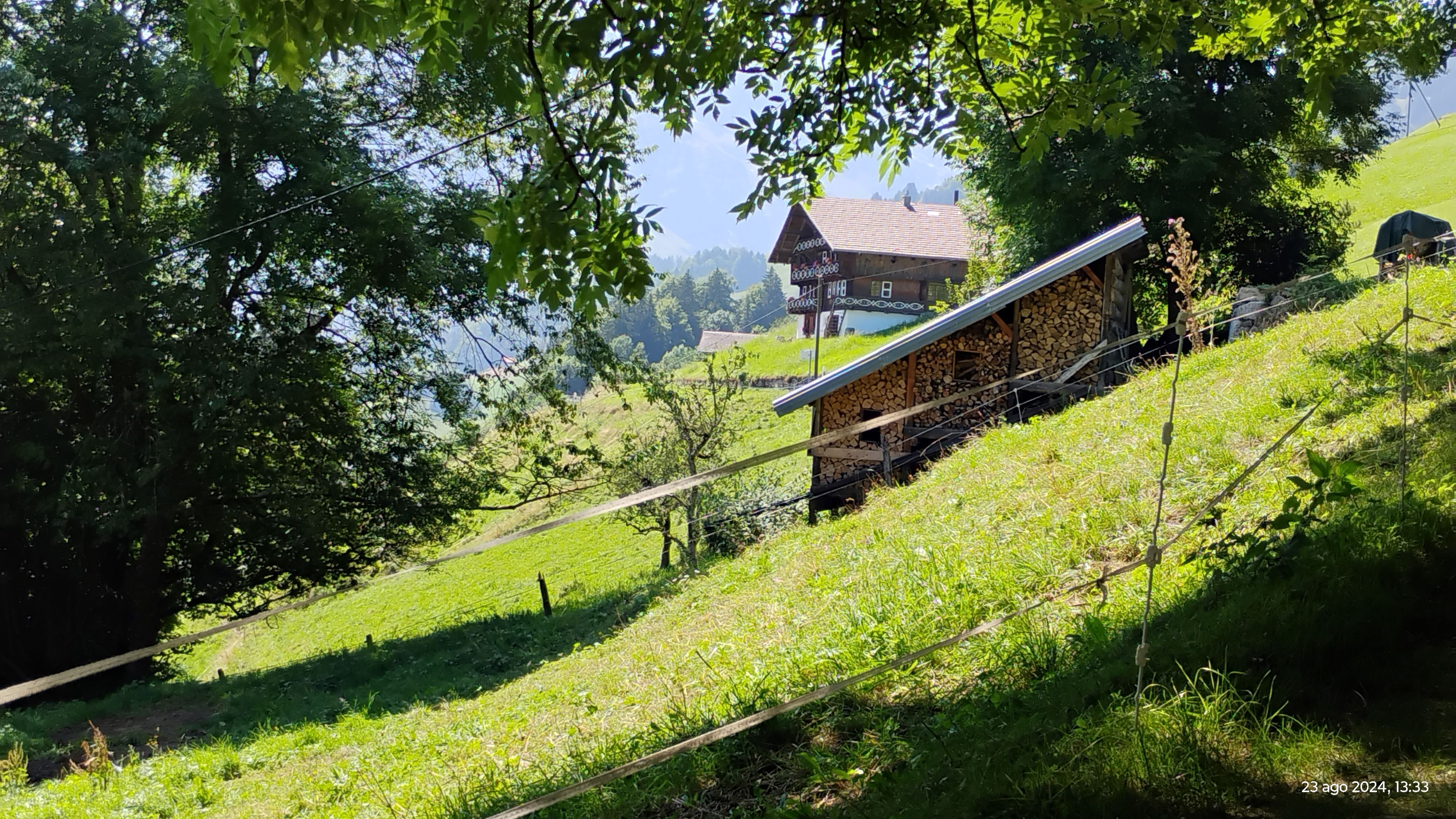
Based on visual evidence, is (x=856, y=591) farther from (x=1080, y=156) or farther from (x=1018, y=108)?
(x=1080, y=156)

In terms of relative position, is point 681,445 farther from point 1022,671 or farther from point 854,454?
point 1022,671

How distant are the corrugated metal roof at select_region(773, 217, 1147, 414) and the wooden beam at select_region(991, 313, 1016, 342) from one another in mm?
271

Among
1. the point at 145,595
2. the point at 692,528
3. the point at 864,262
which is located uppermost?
the point at 864,262

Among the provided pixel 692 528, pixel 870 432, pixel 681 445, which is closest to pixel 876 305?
pixel 681 445

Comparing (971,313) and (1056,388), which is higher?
(971,313)

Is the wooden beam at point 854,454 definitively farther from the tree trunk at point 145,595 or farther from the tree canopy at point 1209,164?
the tree trunk at point 145,595

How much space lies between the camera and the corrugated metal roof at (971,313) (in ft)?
47.0

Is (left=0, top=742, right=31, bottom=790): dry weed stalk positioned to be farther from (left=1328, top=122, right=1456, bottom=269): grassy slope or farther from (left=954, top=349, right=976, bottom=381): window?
(left=1328, top=122, right=1456, bottom=269): grassy slope

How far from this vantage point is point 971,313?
47.8ft

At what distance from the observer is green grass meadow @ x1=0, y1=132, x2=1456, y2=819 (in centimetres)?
313

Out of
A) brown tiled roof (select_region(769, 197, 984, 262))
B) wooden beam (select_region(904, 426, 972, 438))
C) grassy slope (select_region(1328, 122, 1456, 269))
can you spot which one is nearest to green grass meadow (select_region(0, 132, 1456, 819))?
wooden beam (select_region(904, 426, 972, 438))

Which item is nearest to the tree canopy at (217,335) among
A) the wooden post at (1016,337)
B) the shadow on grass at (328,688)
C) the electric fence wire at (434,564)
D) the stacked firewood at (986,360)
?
the shadow on grass at (328,688)

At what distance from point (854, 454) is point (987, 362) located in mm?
2671

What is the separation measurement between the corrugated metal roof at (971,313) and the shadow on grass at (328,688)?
12.9 feet
